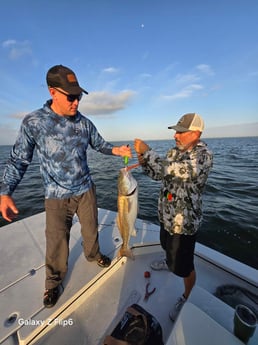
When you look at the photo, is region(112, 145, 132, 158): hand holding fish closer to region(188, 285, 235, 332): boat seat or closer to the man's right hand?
the man's right hand

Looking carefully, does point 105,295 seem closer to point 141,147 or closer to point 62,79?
point 141,147

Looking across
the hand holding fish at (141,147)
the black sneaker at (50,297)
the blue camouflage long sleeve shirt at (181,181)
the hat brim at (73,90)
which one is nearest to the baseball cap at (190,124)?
the blue camouflage long sleeve shirt at (181,181)

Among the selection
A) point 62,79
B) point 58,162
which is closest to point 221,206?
point 58,162

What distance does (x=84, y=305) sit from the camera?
259cm

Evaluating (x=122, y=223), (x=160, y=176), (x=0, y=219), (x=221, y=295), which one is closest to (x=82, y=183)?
(x=122, y=223)

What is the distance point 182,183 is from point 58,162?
1569 millimetres

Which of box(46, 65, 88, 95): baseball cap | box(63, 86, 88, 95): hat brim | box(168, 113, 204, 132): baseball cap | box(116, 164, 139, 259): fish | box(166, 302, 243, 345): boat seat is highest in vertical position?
box(46, 65, 88, 95): baseball cap

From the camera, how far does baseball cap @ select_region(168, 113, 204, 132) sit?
2.25m

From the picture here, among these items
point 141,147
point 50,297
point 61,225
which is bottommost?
point 50,297

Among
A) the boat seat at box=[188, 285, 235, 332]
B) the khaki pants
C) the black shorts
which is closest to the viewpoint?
the boat seat at box=[188, 285, 235, 332]

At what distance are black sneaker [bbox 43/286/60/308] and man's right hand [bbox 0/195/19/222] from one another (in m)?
1.13

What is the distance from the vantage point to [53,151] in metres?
2.38

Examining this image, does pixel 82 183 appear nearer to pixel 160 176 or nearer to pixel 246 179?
pixel 160 176

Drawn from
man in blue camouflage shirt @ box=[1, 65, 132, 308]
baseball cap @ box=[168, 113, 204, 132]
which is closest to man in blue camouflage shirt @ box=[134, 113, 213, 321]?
baseball cap @ box=[168, 113, 204, 132]
